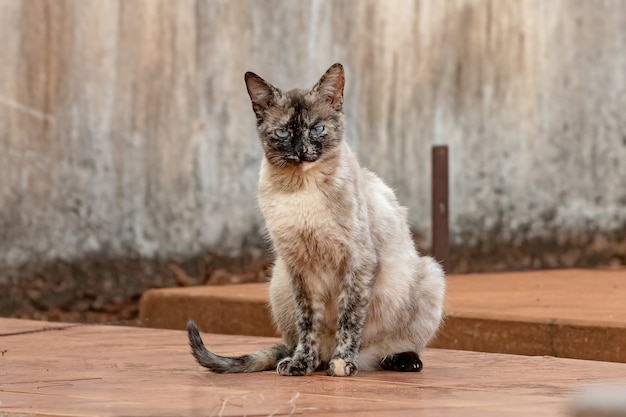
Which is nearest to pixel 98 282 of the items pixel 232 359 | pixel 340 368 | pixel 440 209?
pixel 440 209

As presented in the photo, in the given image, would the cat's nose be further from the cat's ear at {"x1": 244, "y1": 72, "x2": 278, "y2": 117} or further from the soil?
the soil

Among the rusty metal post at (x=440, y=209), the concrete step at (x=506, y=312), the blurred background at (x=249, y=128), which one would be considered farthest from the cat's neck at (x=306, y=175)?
the rusty metal post at (x=440, y=209)

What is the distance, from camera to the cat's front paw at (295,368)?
344cm

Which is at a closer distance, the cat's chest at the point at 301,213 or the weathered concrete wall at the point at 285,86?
the cat's chest at the point at 301,213

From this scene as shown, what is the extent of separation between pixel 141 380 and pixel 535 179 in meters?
4.25

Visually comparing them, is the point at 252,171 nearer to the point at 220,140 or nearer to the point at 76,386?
the point at 220,140

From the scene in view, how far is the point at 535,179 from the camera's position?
7090mm

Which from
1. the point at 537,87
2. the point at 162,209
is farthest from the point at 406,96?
the point at 162,209

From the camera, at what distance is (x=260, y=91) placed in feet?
11.6

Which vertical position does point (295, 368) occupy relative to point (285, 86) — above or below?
below

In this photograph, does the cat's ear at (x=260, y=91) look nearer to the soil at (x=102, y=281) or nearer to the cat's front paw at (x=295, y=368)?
the cat's front paw at (x=295, y=368)

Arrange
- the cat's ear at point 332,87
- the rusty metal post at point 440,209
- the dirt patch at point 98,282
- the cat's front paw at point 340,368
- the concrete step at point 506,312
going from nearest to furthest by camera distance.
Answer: the cat's front paw at point 340,368 → the cat's ear at point 332,87 → the concrete step at point 506,312 → the dirt patch at point 98,282 → the rusty metal post at point 440,209

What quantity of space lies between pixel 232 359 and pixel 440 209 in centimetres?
327

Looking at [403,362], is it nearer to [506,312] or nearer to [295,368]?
[295,368]
